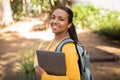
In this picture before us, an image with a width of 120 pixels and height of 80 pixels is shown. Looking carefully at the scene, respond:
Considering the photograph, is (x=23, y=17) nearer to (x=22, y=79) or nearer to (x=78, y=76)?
(x=22, y=79)

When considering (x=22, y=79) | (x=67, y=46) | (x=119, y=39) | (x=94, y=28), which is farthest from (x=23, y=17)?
(x=67, y=46)

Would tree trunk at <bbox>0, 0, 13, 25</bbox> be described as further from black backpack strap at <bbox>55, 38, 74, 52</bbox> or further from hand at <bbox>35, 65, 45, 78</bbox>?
black backpack strap at <bbox>55, 38, 74, 52</bbox>

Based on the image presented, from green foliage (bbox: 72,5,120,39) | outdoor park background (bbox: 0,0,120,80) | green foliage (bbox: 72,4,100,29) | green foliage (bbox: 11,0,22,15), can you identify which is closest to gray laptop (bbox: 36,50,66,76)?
outdoor park background (bbox: 0,0,120,80)

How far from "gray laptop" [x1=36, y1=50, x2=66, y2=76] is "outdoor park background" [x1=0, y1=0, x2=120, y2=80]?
280 centimetres

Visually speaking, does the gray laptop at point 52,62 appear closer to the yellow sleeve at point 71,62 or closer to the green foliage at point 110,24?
the yellow sleeve at point 71,62

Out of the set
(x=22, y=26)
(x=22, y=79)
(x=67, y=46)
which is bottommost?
(x=22, y=26)

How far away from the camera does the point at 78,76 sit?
2.58 meters

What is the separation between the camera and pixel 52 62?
2787 mm

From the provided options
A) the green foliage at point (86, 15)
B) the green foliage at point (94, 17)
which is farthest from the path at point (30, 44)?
the green foliage at point (86, 15)

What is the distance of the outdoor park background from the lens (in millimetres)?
7895

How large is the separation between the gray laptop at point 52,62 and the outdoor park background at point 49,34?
2800mm

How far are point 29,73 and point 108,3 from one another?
854 cm

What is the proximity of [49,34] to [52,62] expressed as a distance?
1002cm

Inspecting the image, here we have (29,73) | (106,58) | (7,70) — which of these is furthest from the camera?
(106,58)
